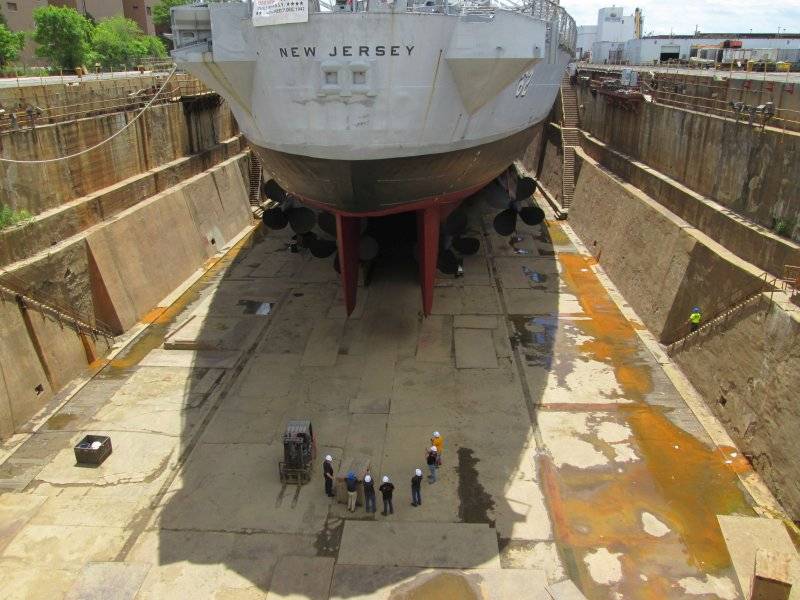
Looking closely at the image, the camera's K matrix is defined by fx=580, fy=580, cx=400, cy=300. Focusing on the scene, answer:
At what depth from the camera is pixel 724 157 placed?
13.5 meters

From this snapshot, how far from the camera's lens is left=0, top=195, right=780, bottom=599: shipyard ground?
7727 millimetres

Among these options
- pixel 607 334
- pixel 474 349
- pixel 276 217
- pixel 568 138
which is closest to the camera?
pixel 474 349

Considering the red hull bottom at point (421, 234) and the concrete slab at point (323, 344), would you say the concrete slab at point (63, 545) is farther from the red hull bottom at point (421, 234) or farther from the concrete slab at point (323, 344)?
the red hull bottom at point (421, 234)

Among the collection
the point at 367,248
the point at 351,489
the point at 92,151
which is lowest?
the point at 351,489

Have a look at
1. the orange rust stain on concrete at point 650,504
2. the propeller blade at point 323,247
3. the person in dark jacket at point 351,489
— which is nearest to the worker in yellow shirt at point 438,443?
the person in dark jacket at point 351,489

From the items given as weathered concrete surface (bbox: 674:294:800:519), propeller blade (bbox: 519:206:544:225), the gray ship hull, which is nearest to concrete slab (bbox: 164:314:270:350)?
the gray ship hull

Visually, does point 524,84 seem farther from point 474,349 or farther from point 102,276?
point 102,276

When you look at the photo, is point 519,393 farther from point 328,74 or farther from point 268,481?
point 328,74

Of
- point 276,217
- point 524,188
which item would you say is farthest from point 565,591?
point 524,188

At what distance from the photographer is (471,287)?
16828mm

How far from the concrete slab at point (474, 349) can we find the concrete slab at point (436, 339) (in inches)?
8.1

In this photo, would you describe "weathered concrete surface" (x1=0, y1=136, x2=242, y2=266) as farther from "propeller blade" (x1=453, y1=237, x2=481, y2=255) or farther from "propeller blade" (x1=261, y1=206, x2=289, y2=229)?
"propeller blade" (x1=453, y1=237, x2=481, y2=255)

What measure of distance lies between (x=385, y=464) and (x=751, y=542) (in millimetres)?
5434

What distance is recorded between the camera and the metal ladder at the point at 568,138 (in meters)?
23.9
